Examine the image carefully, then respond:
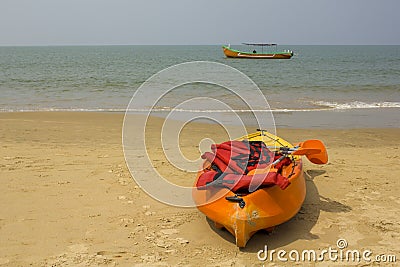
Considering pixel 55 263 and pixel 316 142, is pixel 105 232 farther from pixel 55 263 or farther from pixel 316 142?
pixel 316 142

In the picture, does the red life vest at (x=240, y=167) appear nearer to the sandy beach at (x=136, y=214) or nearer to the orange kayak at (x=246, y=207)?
the orange kayak at (x=246, y=207)

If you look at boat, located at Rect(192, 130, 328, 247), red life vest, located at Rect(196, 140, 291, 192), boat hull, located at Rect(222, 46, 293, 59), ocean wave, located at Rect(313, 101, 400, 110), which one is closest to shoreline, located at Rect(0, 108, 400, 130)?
ocean wave, located at Rect(313, 101, 400, 110)

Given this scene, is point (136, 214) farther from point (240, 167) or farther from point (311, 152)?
point (311, 152)

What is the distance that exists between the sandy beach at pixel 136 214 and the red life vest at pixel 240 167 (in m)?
0.67

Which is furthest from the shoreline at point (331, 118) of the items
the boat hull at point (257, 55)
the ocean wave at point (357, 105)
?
the boat hull at point (257, 55)

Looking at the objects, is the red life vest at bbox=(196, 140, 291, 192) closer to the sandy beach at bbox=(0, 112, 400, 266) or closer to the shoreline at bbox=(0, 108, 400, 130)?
the sandy beach at bbox=(0, 112, 400, 266)

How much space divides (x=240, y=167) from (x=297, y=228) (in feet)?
3.51

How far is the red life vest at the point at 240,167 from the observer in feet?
15.0

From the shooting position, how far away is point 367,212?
18.2 ft

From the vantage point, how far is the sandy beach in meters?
4.45

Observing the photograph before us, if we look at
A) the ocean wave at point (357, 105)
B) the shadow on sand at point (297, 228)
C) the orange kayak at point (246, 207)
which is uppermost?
the orange kayak at point (246, 207)

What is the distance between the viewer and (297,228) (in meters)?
5.01

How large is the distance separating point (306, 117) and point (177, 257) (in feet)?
32.3

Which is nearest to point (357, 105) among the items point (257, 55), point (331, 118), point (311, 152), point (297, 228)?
point (331, 118)
